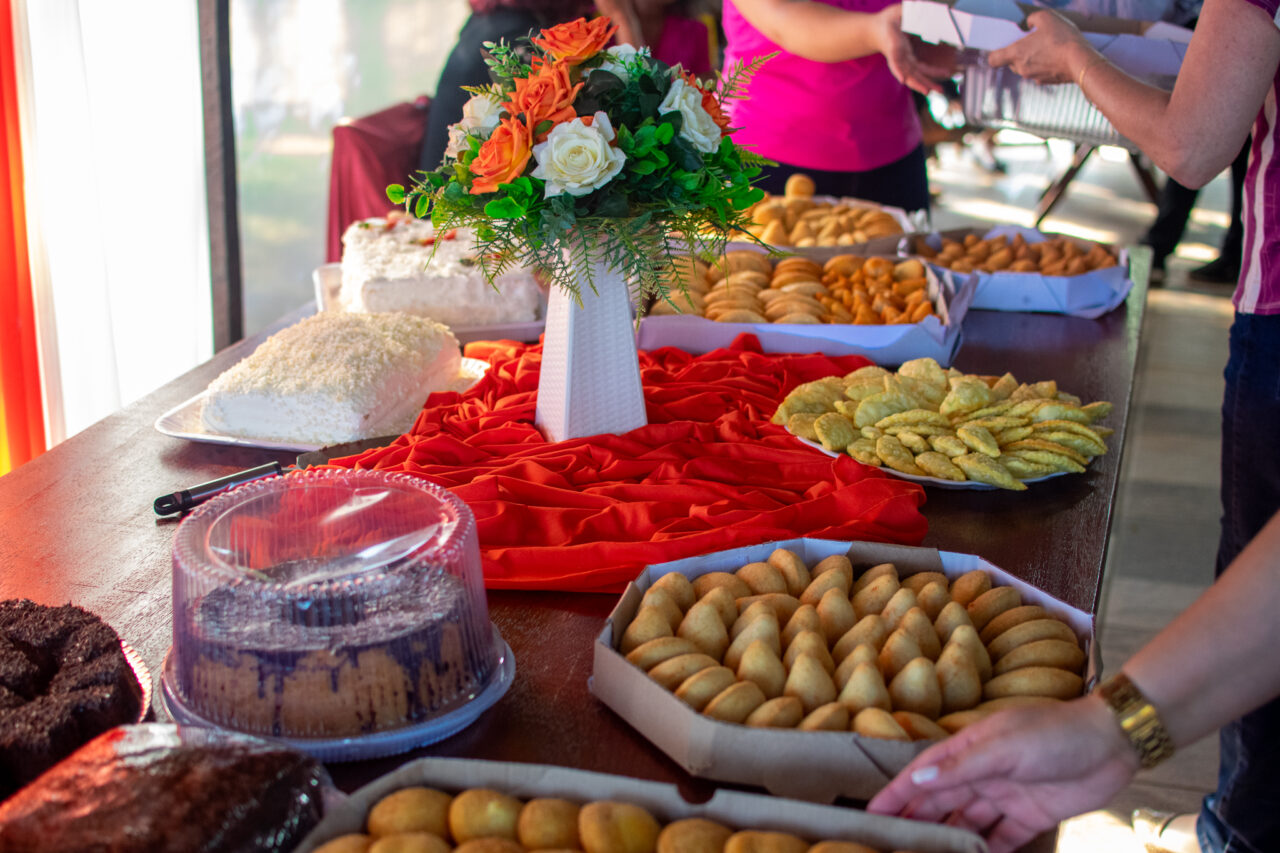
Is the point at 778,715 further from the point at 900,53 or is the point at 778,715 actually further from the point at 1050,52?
the point at 900,53

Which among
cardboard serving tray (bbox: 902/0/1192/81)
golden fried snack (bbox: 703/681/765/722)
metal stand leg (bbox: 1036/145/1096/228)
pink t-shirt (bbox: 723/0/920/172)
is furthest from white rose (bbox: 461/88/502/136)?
metal stand leg (bbox: 1036/145/1096/228)

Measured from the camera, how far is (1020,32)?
179 cm

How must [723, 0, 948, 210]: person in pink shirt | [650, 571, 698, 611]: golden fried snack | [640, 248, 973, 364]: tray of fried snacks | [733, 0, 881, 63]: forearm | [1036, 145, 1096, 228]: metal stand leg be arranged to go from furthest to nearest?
[1036, 145, 1096, 228]: metal stand leg, [723, 0, 948, 210]: person in pink shirt, [733, 0, 881, 63]: forearm, [640, 248, 973, 364]: tray of fried snacks, [650, 571, 698, 611]: golden fried snack

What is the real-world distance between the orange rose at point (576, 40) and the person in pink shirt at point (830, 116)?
3.99 feet

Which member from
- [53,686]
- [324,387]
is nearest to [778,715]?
[53,686]

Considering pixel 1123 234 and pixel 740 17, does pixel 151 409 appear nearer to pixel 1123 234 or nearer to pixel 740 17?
pixel 740 17

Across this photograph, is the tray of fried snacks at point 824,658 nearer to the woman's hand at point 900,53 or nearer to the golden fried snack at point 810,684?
the golden fried snack at point 810,684

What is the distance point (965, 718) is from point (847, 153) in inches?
85.6

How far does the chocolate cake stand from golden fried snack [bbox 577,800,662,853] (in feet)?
1.19

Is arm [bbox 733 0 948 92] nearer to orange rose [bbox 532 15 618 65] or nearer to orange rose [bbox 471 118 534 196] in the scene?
orange rose [bbox 532 15 618 65]

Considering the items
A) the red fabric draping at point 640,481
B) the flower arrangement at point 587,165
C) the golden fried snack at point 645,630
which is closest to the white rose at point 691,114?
the flower arrangement at point 587,165

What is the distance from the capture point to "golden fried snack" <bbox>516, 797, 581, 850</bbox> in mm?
671

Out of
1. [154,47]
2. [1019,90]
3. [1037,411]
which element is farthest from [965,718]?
[154,47]

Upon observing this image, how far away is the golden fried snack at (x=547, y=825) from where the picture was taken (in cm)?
67
